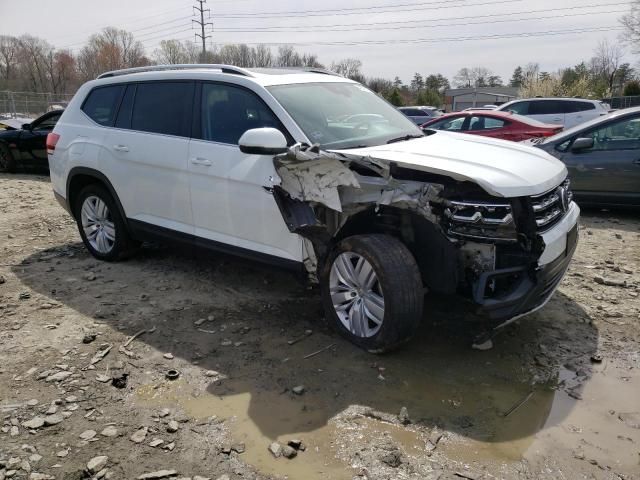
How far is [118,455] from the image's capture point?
2.77 m

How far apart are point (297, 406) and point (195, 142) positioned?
7.81 feet

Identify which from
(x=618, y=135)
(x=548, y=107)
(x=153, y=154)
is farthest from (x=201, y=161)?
(x=548, y=107)

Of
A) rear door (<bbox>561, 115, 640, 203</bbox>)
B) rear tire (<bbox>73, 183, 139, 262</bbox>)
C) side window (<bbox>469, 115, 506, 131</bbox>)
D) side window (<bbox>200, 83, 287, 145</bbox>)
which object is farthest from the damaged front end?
side window (<bbox>469, 115, 506, 131</bbox>)

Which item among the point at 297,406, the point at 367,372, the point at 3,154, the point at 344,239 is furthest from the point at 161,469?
the point at 3,154

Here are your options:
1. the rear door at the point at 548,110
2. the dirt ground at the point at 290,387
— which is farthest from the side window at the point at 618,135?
the rear door at the point at 548,110

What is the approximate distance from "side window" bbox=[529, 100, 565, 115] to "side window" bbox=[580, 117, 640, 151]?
969cm

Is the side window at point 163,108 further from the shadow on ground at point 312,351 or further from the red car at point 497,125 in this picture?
the red car at point 497,125

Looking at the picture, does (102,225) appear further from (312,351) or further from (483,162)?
(483,162)

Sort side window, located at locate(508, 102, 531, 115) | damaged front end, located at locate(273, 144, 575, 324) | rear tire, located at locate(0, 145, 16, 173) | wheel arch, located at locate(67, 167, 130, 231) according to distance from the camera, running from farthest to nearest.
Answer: side window, located at locate(508, 102, 531, 115)
rear tire, located at locate(0, 145, 16, 173)
wheel arch, located at locate(67, 167, 130, 231)
damaged front end, located at locate(273, 144, 575, 324)

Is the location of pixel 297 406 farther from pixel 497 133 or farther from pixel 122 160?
pixel 497 133

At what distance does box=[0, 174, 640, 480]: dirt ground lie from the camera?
2.71 meters

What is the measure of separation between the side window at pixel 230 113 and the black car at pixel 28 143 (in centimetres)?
859

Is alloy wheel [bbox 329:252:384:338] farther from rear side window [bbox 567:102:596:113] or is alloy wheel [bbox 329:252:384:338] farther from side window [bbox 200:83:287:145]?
rear side window [bbox 567:102:596:113]

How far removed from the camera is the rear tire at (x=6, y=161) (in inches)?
473
